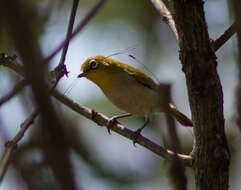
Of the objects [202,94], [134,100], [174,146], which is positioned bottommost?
[134,100]

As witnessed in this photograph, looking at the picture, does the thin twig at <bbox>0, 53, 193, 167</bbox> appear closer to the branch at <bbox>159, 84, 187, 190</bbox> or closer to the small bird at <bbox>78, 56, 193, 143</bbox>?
the small bird at <bbox>78, 56, 193, 143</bbox>

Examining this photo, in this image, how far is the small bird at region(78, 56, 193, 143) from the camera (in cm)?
550

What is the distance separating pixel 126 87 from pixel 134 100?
0.27 m

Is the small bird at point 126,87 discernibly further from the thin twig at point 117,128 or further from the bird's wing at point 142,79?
the thin twig at point 117,128

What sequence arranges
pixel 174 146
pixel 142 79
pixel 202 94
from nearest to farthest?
pixel 174 146 < pixel 202 94 < pixel 142 79

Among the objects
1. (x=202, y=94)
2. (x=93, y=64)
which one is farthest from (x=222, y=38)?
(x=93, y=64)

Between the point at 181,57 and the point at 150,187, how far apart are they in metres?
5.96

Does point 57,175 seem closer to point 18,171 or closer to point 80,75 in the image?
point 18,171

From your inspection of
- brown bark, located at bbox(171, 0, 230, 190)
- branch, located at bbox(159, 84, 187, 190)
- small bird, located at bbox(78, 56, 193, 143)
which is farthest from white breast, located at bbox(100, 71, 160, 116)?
branch, located at bbox(159, 84, 187, 190)

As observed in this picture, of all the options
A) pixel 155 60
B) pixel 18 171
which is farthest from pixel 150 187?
pixel 18 171

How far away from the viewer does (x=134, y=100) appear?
5484 mm

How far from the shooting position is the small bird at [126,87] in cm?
550

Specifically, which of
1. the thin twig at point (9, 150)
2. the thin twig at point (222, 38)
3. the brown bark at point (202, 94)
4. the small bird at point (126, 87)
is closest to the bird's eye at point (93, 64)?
the small bird at point (126, 87)

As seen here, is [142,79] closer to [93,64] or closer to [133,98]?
[133,98]
